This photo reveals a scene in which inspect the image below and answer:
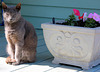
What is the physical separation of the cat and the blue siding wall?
233 centimetres

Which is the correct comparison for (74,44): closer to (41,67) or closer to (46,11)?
(41,67)

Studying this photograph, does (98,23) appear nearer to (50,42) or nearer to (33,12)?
(50,42)

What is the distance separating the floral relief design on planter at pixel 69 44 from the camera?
286 cm

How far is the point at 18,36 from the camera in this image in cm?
296

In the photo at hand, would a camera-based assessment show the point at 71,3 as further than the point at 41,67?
Yes

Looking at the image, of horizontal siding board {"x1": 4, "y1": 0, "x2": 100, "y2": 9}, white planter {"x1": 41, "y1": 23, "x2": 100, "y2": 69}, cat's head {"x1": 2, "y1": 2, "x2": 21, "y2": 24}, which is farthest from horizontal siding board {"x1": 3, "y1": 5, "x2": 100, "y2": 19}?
cat's head {"x1": 2, "y1": 2, "x2": 21, "y2": 24}

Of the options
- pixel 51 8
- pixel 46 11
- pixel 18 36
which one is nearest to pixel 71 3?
pixel 51 8

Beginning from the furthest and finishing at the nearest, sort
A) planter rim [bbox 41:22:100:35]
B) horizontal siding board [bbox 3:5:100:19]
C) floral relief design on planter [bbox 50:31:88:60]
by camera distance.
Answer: horizontal siding board [bbox 3:5:100:19] → floral relief design on planter [bbox 50:31:88:60] → planter rim [bbox 41:22:100:35]

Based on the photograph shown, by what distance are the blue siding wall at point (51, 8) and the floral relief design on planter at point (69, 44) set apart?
2.28 m

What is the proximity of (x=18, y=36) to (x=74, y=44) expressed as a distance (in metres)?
0.80

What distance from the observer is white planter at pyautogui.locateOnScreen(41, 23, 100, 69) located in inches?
110

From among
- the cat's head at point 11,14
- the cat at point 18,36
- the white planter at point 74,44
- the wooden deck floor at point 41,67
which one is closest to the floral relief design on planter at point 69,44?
the white planter at point 74,44

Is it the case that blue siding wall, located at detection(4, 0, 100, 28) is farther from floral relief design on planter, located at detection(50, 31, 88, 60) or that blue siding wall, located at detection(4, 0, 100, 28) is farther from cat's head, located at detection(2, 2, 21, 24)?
cat's head, located at detection(2, 2, 21, 24)

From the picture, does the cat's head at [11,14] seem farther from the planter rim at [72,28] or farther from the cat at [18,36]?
the planter rim at [72,28]
